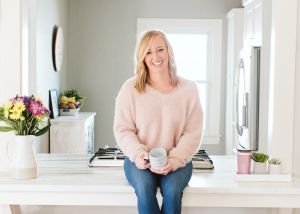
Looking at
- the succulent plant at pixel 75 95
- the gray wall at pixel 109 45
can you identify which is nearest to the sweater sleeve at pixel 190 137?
the succulent plant at pixel 75 95

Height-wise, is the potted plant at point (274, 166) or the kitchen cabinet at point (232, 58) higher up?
the kitchen cabinet at point (232, 58)

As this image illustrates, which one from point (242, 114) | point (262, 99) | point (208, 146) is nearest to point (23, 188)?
point (262, 99)

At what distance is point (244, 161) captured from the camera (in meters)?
2.05

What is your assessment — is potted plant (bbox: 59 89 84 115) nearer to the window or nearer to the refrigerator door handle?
the window

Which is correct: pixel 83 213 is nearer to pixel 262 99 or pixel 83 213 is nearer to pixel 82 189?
pixel 82 189

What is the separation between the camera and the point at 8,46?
209cm

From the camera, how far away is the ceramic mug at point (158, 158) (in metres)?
1.80

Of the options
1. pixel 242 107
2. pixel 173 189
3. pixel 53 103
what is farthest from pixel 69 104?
pixel 173 189

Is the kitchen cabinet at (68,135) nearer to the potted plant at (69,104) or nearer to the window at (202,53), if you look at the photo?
the potted plant at (69,104)

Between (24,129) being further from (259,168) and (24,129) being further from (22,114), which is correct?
(259,168)

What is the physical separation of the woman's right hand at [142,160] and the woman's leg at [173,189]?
3.8 inches

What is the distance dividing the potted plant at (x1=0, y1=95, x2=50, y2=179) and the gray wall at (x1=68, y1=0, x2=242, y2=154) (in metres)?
2.90

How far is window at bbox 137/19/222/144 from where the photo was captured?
4.94 m

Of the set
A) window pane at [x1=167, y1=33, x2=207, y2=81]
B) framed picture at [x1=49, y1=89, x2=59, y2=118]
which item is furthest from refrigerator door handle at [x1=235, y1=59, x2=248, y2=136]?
framed picture at [x1=49, y1=89, x2=59, y2=118]
